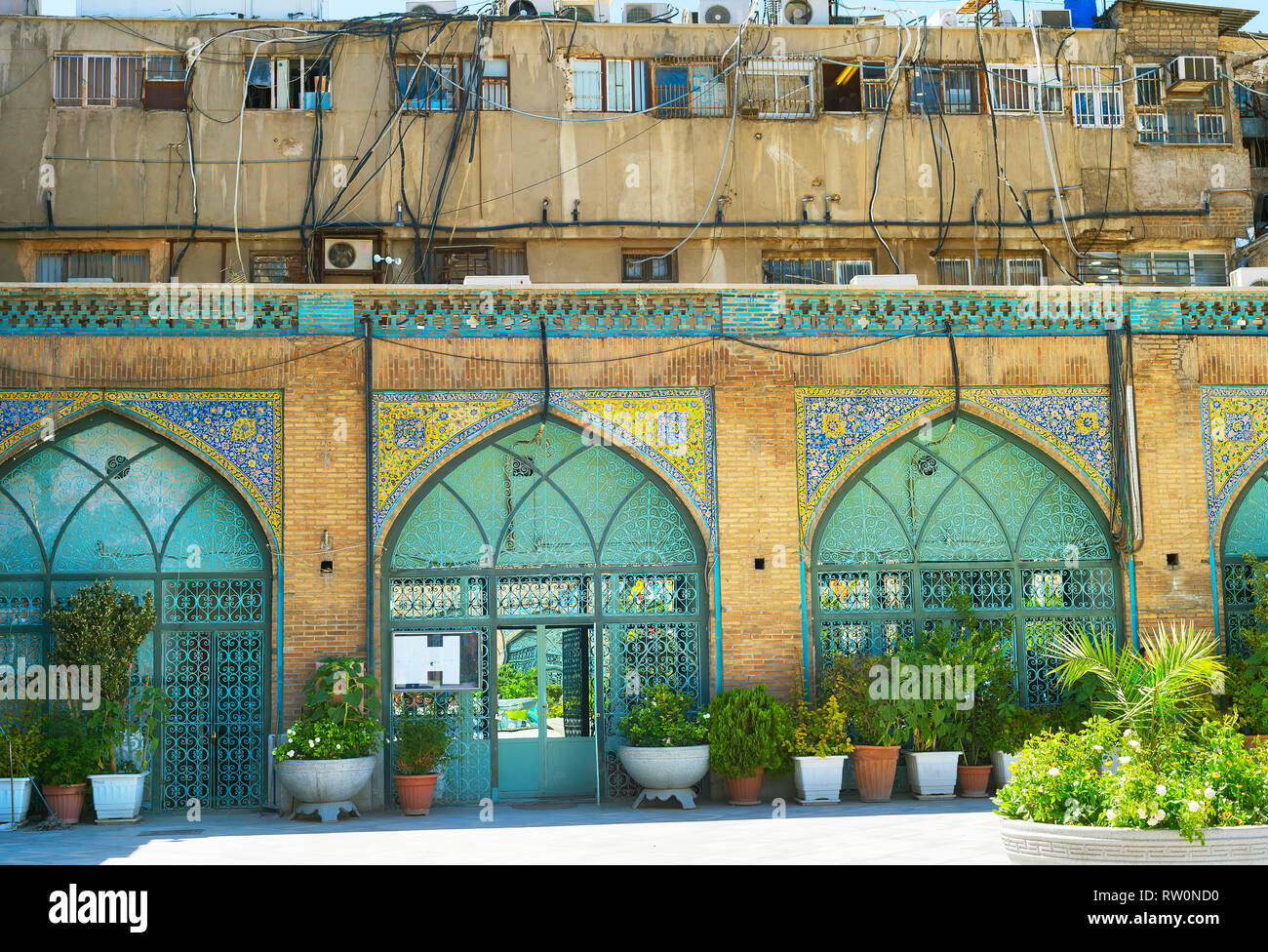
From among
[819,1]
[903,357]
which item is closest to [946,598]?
[903,357]

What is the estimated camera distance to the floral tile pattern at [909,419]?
49.1ft

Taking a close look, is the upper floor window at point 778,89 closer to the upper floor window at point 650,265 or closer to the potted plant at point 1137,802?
the upper floor window at point 650,265

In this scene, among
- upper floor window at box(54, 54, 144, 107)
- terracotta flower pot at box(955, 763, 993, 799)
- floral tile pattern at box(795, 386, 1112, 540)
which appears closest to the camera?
terracotta flower pot at box(955, 763, 993, 799)

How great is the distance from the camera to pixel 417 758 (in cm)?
1393

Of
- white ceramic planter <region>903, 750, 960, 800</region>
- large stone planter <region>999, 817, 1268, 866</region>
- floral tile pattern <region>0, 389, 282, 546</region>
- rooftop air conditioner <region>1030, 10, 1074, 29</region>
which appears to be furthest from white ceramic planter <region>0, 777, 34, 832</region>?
rooftop air conditioner <region>1030, 10, 1074, 29</region>

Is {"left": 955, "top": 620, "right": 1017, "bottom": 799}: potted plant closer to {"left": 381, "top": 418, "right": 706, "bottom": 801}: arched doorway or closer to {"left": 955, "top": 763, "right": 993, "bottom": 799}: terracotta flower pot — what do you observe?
{"left": 955, "top": 763, "right": 993, "bottom": 799}: terracotta flower pot

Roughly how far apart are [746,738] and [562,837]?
9.29ft

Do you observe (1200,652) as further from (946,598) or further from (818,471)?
(818,471)

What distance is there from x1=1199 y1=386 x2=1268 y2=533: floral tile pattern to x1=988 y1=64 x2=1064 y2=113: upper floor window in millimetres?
5866

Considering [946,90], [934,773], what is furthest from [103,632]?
[946,90]

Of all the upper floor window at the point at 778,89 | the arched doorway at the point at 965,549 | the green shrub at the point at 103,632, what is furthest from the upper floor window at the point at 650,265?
the green shrub at the point at 103,632

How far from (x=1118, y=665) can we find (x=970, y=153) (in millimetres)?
8151

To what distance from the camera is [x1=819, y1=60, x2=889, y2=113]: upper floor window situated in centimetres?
1938

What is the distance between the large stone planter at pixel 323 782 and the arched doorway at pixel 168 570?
1050 mm
